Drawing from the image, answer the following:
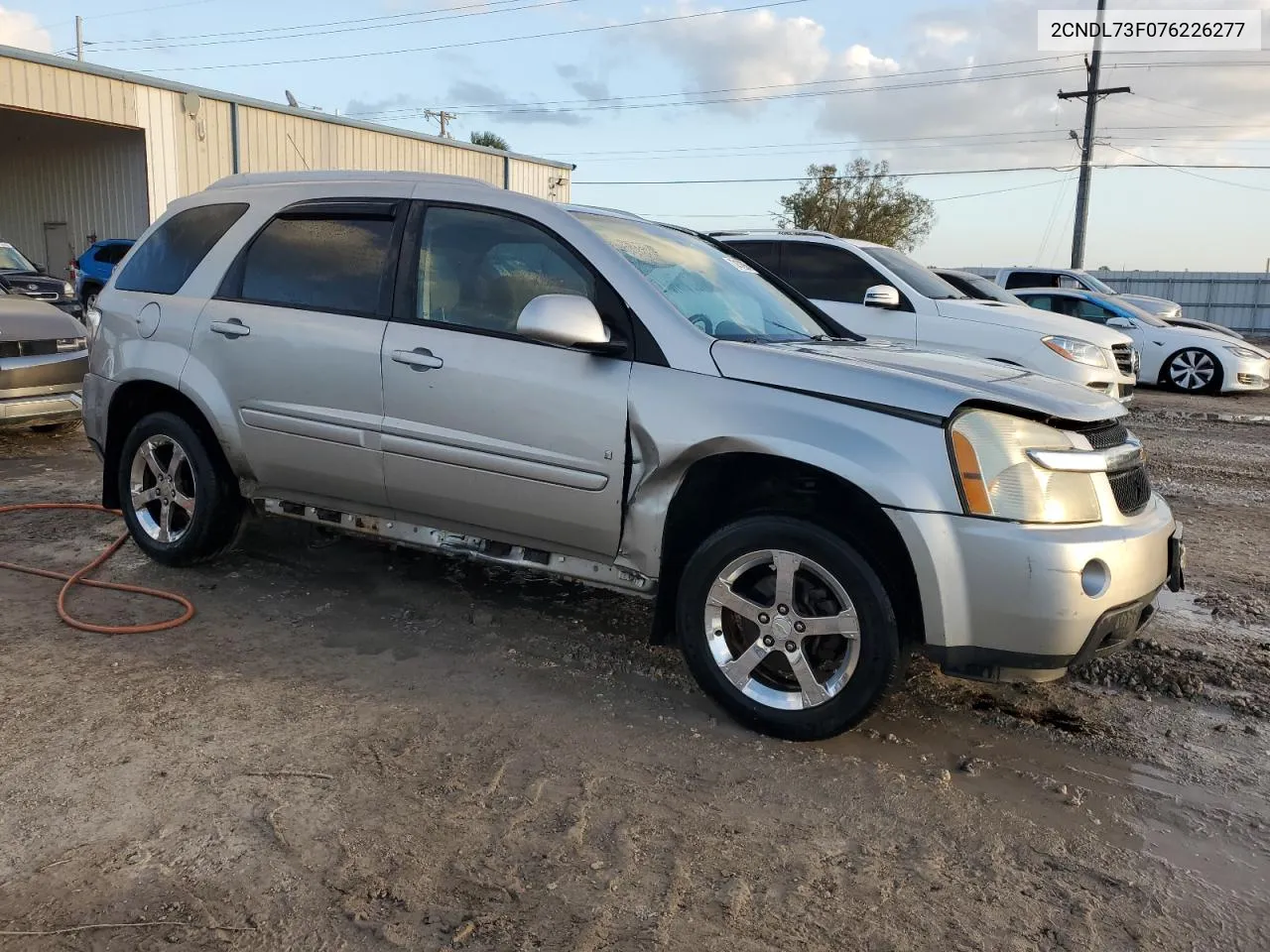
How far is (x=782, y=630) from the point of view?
10.9 ft

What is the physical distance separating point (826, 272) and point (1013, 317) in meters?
1.79

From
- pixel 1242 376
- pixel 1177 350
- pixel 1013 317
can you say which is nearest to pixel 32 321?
pixel 1013 317

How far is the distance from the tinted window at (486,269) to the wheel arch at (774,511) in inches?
33.6

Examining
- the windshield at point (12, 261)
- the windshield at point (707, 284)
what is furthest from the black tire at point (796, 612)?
the windshield at point (12, 261)

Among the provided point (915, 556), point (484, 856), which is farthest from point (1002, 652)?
point (484, 856)

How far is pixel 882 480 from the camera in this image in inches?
122

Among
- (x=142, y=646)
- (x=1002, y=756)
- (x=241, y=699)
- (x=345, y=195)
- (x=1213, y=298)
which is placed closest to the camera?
(x=1002, y=756)

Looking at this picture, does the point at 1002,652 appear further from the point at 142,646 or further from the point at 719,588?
the point at 142,646

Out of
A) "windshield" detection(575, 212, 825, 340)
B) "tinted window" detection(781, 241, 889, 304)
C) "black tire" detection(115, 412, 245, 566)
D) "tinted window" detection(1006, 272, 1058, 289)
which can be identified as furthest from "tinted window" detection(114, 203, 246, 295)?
"tinted window" detection(1006, 272, 1058, 289)

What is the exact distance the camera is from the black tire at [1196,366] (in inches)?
577

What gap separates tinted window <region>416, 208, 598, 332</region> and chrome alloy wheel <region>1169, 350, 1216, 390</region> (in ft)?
45.1

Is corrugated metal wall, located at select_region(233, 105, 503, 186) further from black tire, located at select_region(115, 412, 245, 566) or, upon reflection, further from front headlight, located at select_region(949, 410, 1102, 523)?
front headlight, located at select_region(949, 410, 1102, 523)

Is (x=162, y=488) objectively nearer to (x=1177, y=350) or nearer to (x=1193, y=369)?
(x=1177, y=350)

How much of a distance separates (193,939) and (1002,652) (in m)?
2.32
